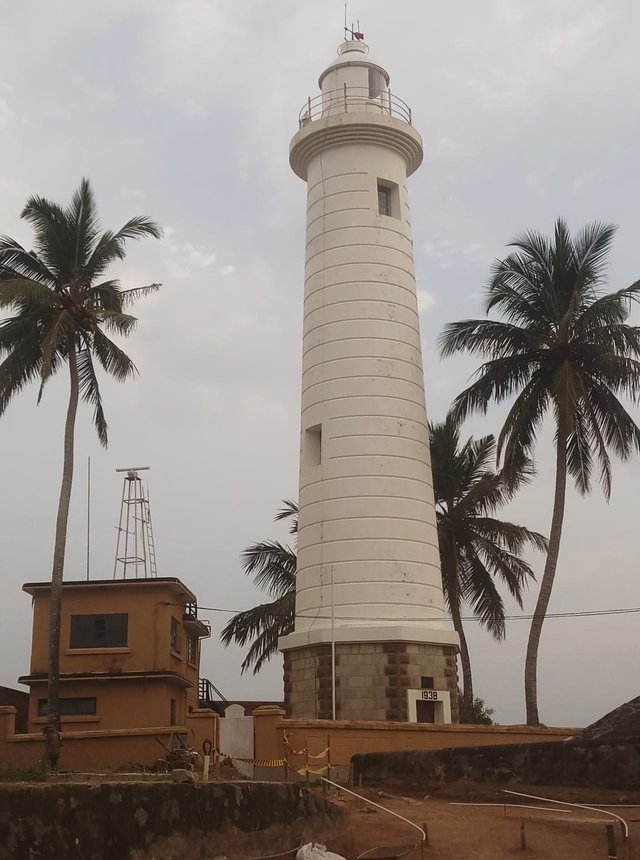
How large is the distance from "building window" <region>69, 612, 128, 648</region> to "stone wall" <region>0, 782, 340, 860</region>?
2329cm

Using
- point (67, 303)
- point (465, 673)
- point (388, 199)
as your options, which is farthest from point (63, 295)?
point (465, 673)

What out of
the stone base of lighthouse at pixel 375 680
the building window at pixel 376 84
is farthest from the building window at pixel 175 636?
the building window at pixel 376 84

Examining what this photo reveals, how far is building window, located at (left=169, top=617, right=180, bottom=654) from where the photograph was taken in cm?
3166

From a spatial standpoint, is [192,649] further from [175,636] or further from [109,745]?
[109,745]

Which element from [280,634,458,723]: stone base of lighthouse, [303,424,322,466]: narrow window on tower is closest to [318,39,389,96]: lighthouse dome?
[303,424,322,466]: narrow window on tower

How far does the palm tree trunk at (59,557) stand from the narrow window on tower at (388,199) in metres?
8.97

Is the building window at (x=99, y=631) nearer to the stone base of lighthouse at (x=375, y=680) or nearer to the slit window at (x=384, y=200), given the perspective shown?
the stone base of lighthouse at (x=375, y=680)

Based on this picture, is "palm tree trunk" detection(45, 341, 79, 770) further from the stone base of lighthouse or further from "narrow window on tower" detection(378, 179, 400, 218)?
"narrow window on tower" detection(378, 179, 400, 218)

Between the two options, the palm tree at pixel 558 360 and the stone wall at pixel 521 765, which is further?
the palm tree at pixel 558 360

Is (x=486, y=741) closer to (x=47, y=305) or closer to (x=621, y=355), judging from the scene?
(x=621, y=355)

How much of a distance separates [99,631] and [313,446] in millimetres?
9645

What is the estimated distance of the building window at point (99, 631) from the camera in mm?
30562

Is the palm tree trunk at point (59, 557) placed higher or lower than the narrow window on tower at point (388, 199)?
lower

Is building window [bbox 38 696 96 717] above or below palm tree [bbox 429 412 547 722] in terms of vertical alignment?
below
